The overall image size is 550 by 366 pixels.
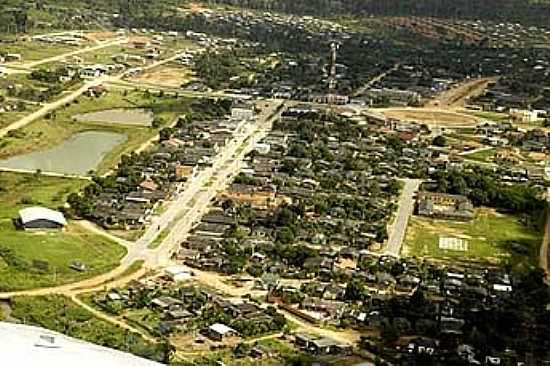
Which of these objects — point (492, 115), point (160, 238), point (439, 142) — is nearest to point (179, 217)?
point (160, 238)

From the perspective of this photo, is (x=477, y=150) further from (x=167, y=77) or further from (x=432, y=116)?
(x=167, y=77)

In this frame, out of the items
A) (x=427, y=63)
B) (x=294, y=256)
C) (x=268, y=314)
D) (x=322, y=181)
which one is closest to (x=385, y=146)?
(x=322, y=181)

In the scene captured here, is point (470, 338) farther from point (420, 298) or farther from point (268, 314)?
point (268, 314)

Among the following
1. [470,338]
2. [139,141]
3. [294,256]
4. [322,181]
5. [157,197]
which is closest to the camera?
[470,338]

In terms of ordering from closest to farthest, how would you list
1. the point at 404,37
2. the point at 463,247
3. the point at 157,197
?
the point at 463,247, the point at 157,197, the point at 404,37

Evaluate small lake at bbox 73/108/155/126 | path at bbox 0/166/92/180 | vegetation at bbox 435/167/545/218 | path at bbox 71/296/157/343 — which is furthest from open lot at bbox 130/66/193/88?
path at bbox 71/296/157/343

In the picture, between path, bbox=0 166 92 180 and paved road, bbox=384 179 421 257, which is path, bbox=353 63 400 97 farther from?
path, bbox=0 166 92 180

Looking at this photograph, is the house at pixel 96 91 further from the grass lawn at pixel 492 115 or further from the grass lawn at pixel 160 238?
the grass lawn at pixel 160 238
